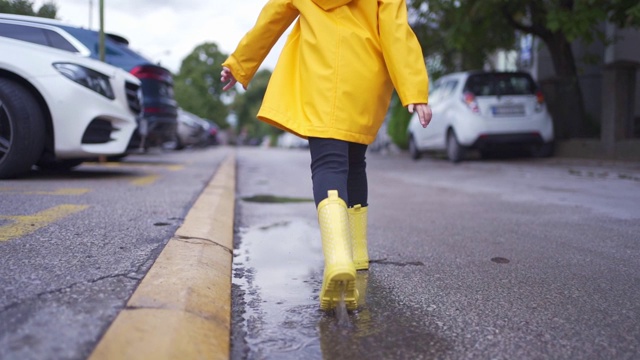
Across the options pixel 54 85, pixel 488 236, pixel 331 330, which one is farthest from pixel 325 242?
pixel 54 85

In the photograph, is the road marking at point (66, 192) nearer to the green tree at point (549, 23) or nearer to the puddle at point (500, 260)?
the puddle at point (500, 260)

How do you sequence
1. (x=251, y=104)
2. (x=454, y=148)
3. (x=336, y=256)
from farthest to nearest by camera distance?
(x=251, y=104) → (x=454, y=148) → (x=336, y=256)

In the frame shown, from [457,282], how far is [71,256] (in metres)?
1.71

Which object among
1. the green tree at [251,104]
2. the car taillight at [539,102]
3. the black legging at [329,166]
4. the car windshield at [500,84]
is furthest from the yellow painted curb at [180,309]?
the green tree at [251,104]

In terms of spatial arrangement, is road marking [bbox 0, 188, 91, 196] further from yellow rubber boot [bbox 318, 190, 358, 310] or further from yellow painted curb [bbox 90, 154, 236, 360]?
yellow rubber boot [bbox 318, 190, 358, 310]

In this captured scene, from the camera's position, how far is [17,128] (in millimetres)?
5219

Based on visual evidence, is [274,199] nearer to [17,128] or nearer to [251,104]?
[17,128]

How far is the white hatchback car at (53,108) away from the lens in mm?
5242

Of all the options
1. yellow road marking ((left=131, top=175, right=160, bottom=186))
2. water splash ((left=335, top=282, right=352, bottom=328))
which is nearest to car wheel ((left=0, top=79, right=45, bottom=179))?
yellow road marking ((left=131, top=175, right=160, bottom=186))

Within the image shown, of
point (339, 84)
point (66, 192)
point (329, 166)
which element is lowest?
point (66, 192)

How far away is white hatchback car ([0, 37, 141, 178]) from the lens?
524 centimetres

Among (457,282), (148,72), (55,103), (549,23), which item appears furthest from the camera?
(148,72)

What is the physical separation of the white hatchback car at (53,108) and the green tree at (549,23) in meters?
6.07

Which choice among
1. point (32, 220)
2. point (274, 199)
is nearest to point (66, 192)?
point (32, 220)
